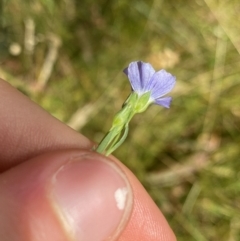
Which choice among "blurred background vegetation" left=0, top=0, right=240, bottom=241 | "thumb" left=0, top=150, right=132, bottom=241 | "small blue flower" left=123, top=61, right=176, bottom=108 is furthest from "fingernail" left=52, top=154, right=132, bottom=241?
"blurred background vegetation" left=0, top=0, right=240, bottom=241

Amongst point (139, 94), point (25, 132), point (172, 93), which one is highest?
point (139, 94)

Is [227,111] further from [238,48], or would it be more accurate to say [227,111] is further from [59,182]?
[59,182]

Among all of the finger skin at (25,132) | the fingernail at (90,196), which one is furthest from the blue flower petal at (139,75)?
the finger skin at (25,132)

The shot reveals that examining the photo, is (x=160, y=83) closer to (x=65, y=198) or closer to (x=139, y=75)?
(x=139, y=75)

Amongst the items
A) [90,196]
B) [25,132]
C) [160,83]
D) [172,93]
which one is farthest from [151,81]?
[172,93]

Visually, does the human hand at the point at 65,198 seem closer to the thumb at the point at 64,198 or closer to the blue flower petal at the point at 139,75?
the thumb at the point at 64,198

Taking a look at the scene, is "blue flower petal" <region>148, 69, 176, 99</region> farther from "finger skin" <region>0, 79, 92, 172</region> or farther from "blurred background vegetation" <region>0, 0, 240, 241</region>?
"blurred background vegetation" <region>0, 0, 240, 241</region>
